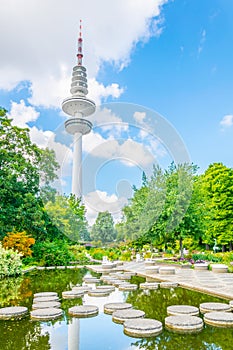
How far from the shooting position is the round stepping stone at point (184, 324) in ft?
18.4

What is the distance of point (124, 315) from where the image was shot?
645 cm

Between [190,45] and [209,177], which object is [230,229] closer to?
[209,177]

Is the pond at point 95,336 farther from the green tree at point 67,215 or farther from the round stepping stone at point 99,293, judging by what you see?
the green tree at point 67,215

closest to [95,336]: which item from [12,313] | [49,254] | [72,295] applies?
[12,313]

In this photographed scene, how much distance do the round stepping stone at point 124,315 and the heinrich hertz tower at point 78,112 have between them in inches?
1949

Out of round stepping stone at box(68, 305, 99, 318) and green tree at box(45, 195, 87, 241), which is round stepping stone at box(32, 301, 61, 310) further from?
green tree at box(45, 195, 87, 241)

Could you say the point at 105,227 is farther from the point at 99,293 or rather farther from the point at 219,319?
the point at 219,319

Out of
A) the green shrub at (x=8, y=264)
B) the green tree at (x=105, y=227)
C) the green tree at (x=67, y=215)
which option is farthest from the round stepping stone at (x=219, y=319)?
the green tree at (x=105, y=227)

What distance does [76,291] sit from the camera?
928 cm

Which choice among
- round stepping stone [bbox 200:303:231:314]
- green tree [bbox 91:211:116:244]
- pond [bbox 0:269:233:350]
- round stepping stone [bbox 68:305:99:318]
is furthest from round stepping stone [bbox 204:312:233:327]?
green tree [bbox 91:211:116:244]

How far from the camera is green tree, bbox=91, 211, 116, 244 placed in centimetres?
3155

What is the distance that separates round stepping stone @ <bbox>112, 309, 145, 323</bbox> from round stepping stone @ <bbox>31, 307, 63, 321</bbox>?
3.95 ft

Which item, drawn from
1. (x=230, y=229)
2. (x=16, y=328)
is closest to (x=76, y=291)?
(x=16, y=328)

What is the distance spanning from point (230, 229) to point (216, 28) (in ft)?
62.4
